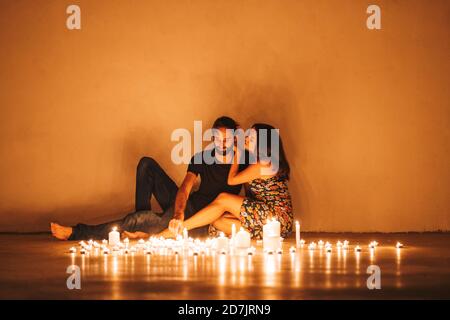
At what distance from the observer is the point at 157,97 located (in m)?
6.52

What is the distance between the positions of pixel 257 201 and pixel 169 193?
85cm

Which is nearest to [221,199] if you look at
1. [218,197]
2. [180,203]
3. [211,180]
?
[218,197]

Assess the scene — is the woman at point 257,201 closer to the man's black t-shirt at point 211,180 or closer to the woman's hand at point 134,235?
the woman's hand at point 134,235

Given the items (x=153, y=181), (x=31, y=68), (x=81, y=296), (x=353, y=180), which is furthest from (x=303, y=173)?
(x=81, y=296)

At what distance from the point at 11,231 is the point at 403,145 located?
149 inches

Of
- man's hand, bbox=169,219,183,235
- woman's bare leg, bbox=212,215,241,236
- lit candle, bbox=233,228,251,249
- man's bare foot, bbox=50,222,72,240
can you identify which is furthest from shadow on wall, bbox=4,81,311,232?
lit candle, bbox=233,228,251,249

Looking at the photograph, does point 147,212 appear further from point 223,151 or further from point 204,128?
point 204,128

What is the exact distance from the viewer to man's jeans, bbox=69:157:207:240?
18.4ft

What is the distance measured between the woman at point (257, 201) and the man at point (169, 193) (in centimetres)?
14

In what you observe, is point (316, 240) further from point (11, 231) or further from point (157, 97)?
point (11, 231)

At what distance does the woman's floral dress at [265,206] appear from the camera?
17.8ft

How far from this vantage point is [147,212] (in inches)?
223

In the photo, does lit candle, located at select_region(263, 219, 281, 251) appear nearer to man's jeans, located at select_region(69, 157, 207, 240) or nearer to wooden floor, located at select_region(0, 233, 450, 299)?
wooden floor, located at select_region(0, 233, 450, 299)

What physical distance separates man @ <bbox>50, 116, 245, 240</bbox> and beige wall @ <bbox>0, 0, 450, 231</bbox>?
637 mm
